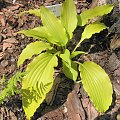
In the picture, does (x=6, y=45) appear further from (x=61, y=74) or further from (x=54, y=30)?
(x=61, y=74)

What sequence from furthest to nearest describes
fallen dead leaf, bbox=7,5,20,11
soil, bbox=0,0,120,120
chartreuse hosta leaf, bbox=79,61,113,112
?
1. fallen dead leaf, bbox=7,5,20,11
2. soil, bbox=0,0,120,120
3. chartreuse hosta leaf, bbox=79,61,113,112

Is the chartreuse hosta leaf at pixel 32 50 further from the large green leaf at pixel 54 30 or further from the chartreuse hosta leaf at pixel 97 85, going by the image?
the chartreuse hosta leaf at pixel 97 85

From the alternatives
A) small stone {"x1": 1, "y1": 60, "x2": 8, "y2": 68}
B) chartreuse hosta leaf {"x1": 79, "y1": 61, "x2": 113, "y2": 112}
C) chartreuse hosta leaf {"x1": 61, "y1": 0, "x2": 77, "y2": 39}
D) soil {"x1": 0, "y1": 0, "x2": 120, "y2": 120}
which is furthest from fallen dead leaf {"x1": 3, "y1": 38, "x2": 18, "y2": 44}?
chartreuse hosta leaf {"x1": 79, "y1": 61, "x2": 113, "y2": 112}

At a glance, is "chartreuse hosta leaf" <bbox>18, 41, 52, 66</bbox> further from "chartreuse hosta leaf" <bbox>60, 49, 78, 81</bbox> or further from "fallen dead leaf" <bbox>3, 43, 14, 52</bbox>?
"fallen dead leaf" <bbox>3, 43, 14, 52</bbox>

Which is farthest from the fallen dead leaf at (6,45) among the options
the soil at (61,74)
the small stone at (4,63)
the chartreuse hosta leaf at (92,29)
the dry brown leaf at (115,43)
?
the dry brown leaf at (115,43)

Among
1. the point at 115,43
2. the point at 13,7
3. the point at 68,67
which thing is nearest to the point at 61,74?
the point at 68,67

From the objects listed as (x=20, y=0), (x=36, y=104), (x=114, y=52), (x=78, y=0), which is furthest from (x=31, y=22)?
(x=36, y=104)

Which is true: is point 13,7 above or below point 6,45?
above

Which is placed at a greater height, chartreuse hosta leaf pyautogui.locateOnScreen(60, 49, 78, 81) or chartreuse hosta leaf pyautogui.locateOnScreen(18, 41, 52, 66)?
chartreuse hosta leaf pyautogui.locateOnScreen(18, 41, 52, 66)
